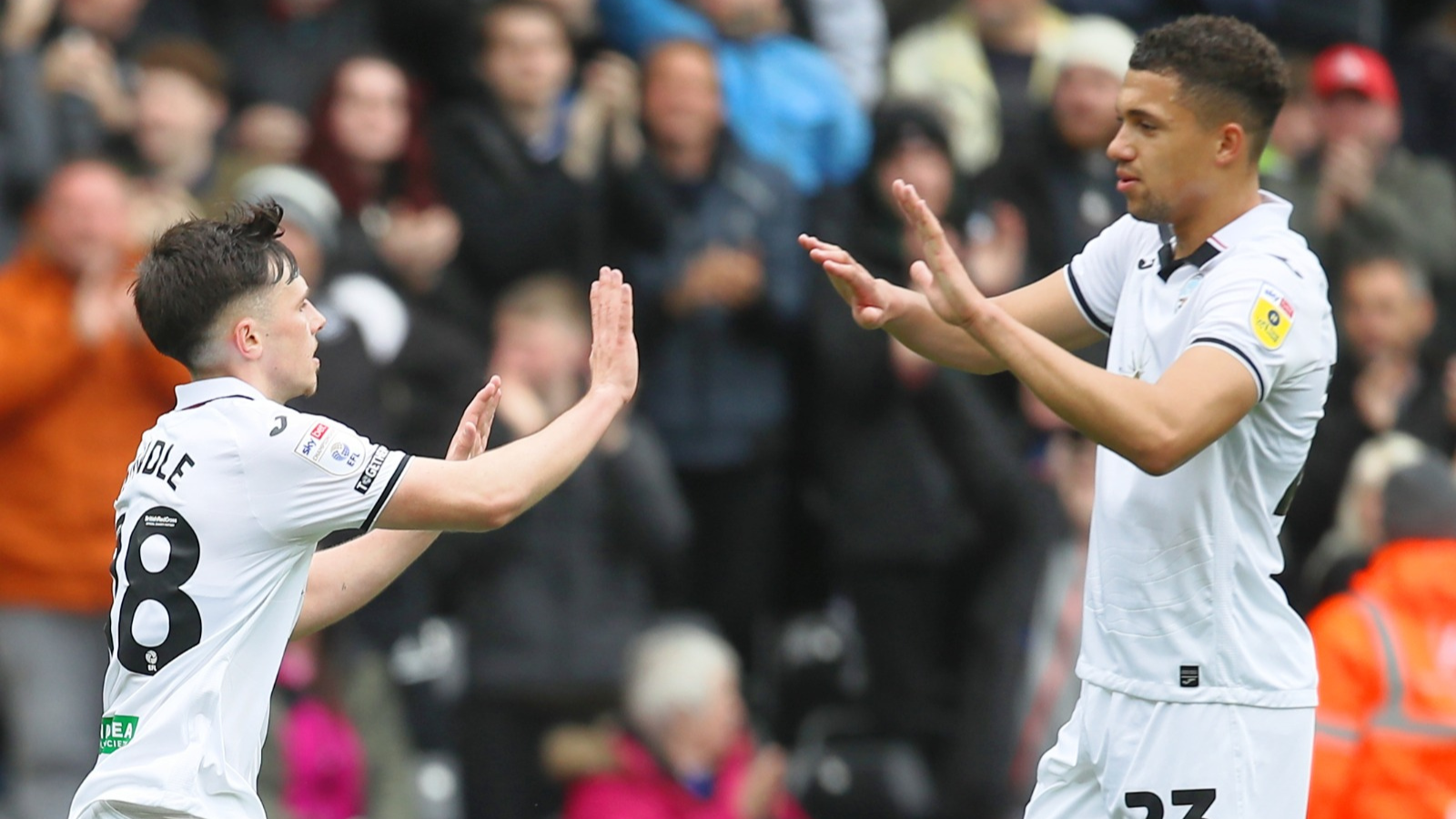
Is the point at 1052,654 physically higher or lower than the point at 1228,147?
lower

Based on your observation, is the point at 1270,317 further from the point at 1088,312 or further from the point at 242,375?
the point at 242,375

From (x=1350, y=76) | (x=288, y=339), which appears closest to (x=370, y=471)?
(x=288, y=339)

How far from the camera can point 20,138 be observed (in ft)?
27.4

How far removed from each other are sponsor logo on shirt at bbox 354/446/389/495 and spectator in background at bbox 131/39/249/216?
3.96 m

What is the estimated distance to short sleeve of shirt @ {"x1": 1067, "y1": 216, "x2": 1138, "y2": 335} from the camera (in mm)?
5387

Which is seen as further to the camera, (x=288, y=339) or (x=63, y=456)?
(x=63, y=456)

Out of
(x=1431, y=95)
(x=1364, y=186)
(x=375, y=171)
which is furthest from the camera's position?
(x=1431, y=95)

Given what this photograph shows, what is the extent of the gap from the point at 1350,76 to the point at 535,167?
158 inches

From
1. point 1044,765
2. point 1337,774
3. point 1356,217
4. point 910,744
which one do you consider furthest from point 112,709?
point 1356,217

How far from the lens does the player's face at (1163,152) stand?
499 centimetres

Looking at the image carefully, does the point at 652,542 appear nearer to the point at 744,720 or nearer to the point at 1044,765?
the point at 744,720

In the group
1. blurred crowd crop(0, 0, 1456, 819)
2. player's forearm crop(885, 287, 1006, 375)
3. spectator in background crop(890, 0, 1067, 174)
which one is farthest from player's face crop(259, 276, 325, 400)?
spectator in background crop(890, 0, 1067, 174)

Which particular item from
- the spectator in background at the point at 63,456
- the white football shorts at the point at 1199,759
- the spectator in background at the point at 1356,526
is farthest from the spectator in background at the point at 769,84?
the white football shorts at the point at 1199,759

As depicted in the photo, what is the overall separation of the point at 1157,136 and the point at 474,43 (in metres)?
5.18
